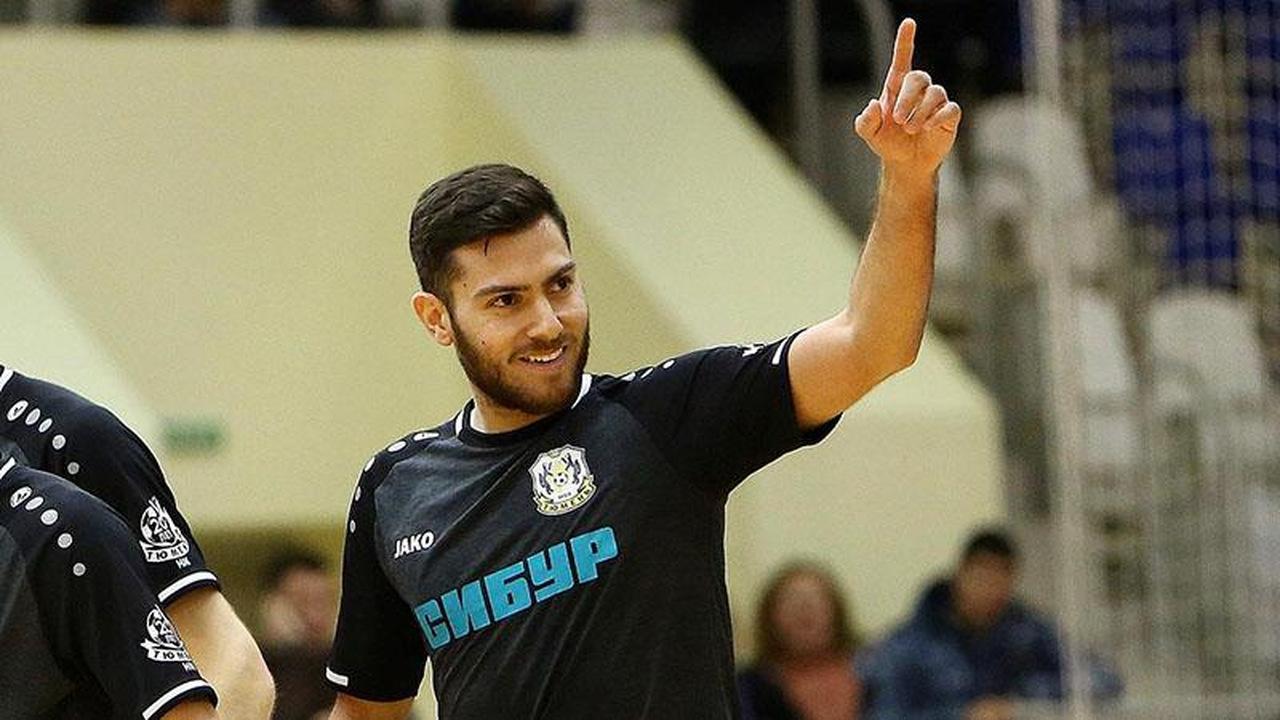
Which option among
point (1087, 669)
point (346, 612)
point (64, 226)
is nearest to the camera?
point (346, 612)

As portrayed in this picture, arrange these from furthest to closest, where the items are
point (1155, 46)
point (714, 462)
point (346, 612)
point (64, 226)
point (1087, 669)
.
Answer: point (1155, 46) → point (64, 226) → point (1087, 669) → point (346, 612) → point (714, 462)

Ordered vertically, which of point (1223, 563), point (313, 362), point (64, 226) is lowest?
point (1223, 563)

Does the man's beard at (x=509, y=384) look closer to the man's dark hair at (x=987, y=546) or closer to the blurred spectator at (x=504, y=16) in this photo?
the man's dark hair at (x=987, y=546)

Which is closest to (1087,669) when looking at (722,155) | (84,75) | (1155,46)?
(722,155)

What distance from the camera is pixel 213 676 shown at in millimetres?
3506

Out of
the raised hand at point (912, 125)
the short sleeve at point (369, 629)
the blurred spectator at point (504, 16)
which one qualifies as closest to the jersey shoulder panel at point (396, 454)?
the short sleeve at point (369, 629)

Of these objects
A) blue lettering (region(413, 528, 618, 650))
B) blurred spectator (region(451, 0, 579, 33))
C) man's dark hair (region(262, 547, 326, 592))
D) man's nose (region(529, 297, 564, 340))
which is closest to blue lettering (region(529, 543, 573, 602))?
blue lettering (region(413, 528, 618, 650))

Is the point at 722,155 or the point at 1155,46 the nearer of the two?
the point at 722,155

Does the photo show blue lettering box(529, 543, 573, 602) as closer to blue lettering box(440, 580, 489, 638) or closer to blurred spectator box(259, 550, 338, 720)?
blue lettering box(440, 580, 489, 638)

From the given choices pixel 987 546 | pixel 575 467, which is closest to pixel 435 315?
pixel 575 467

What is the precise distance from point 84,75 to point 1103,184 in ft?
12.1

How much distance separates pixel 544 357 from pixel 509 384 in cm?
6

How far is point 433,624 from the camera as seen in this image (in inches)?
138

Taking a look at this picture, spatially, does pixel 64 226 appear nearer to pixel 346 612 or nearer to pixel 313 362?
pixel 313 362
